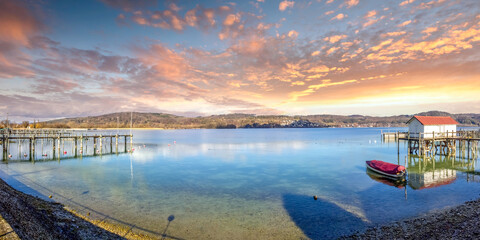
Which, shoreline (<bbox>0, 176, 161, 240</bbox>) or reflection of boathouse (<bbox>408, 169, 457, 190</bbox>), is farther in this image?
reflection of boathouse (<bbox>408, 169, 457, 190</bbox>)

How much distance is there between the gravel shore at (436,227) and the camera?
44.5ft

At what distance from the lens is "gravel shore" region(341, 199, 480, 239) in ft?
44.5

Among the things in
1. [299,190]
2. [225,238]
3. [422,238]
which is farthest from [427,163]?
[225,238]

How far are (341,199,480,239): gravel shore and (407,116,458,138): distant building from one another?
32.8 meters

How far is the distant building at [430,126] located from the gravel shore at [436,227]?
32755 mm

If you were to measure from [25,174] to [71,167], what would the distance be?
6.97 meters

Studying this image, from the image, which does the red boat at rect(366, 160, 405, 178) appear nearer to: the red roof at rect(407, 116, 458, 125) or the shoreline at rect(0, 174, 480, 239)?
the shoreline at rect(0, 174, 480, 239)

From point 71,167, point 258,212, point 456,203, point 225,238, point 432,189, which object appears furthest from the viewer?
point 71,167

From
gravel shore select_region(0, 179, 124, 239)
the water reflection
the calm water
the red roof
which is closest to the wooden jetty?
the calm water

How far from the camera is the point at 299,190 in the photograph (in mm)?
27531

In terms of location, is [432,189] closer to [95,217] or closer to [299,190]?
[299,190]

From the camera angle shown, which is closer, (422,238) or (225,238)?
(422,238)

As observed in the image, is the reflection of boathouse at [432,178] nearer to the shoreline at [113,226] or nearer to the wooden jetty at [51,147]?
the shoreline at [113,226]

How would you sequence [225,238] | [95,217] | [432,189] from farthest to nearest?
[432,189] < [95,217] < [225,238]
